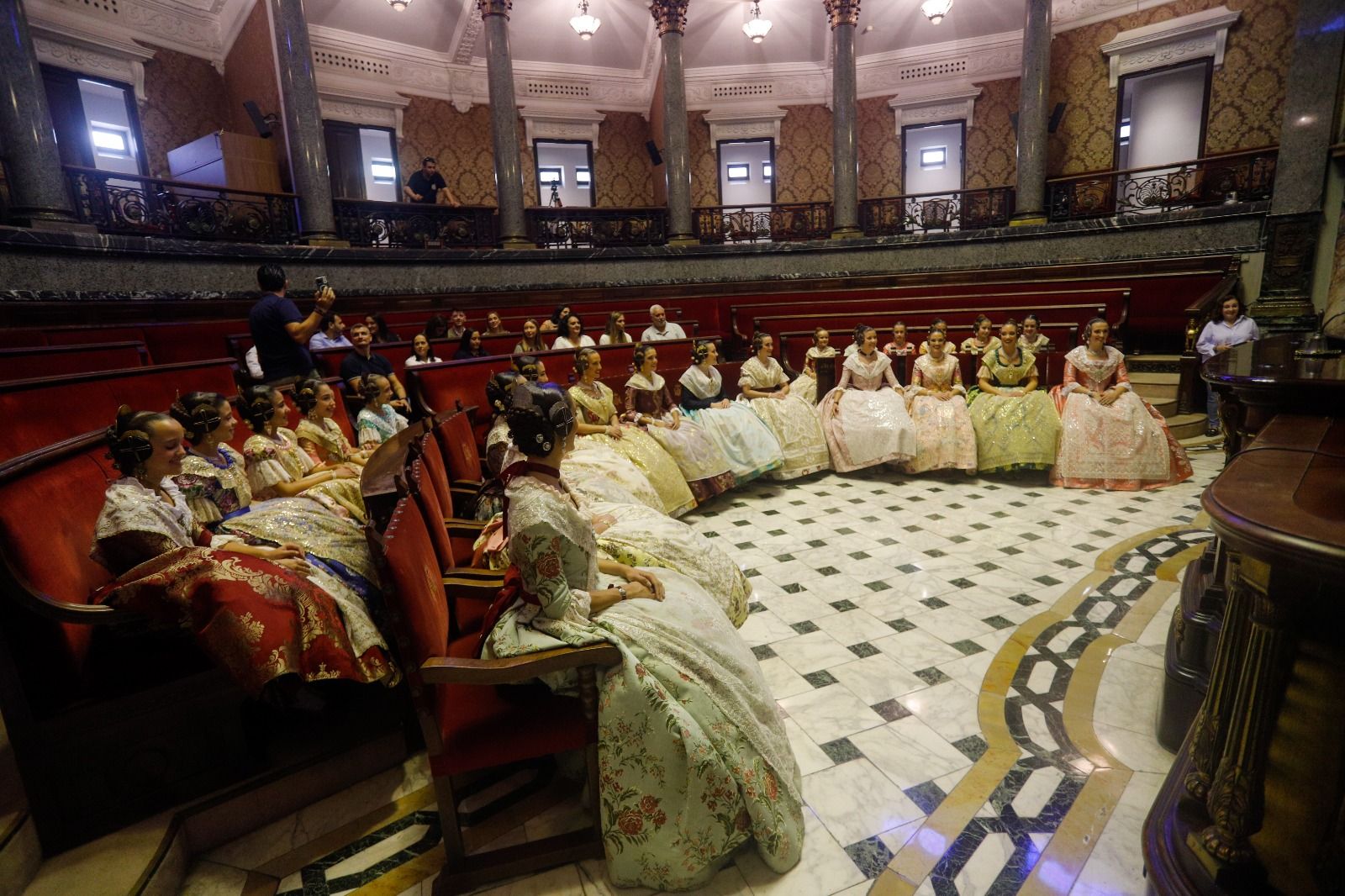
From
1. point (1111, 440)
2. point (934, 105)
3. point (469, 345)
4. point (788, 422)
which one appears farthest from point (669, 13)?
point (1111, 440)

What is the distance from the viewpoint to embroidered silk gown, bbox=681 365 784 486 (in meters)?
5.31

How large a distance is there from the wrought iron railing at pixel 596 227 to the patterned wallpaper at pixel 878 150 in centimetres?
447

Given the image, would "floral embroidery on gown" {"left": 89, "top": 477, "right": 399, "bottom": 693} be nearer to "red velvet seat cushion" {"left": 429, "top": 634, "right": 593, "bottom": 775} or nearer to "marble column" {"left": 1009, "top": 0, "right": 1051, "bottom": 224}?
"red velvet seat cushion" {"left": 429, "top": 634, "right": 593, "bottom": 775}

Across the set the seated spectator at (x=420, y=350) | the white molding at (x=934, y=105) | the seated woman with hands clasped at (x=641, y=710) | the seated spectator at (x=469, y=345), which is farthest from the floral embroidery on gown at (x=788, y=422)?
the white molding at (x=934, y=105)

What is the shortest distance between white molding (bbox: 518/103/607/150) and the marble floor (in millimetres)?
10572

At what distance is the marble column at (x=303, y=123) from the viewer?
23.8 feet

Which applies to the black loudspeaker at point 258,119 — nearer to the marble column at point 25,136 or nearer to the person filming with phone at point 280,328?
the marble column at point 25,136

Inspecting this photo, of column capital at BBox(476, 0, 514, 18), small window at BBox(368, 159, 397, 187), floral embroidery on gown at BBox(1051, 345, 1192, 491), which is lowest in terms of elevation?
floral embroidery on gown at BBox(1051, 345, 1192, 491)

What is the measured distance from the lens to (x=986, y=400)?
18.1 ft

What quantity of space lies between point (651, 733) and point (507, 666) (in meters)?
0.42

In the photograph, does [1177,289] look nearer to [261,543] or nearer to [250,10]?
[261,543]

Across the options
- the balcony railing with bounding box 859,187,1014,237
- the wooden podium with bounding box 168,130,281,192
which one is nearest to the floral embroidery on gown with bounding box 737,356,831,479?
the balcony railing with bounding box 859,187,1014,237

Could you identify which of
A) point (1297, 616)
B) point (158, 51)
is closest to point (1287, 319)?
point (1297, 616)

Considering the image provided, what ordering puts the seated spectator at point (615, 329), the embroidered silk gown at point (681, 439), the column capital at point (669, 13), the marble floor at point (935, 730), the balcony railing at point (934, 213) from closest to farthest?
the marble floor at point (935, 730), the embroidered silk gown at point (681, 439), the seated spectator at point (615, 329), the column capital at point (669, 13), the balcony railing at point (934, 213)
